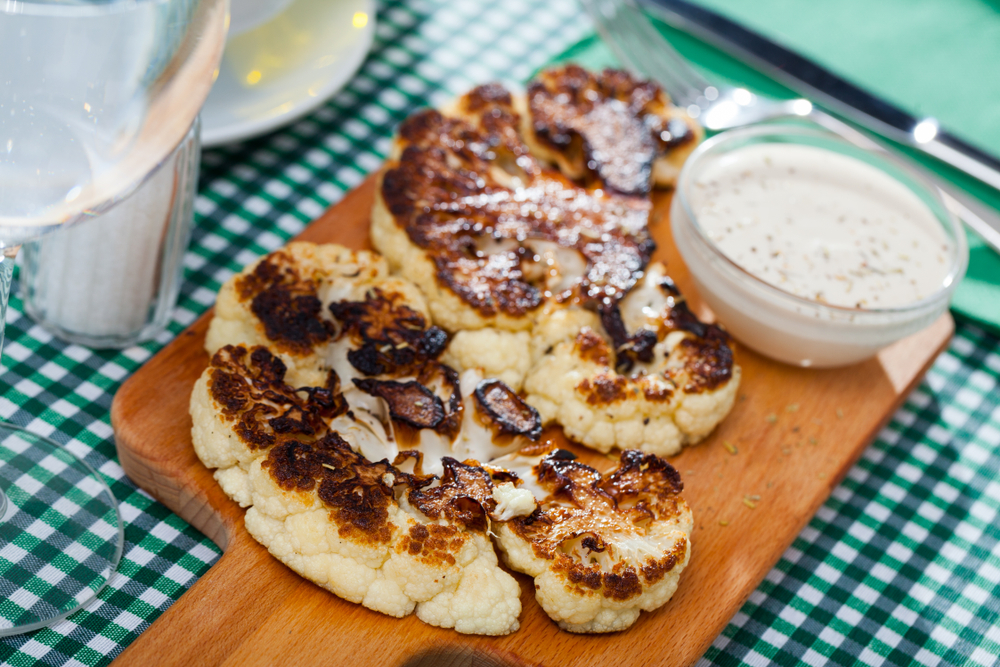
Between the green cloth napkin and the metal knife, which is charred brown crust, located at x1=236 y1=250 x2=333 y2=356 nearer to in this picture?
the green cloth napkin

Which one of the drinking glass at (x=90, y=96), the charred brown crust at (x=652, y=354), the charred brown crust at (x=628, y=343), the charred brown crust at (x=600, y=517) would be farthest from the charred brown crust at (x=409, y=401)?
the drinking glass at (x=90, y=96)

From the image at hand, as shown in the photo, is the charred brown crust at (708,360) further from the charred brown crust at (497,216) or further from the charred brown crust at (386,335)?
the charred brown crust at (386,335)

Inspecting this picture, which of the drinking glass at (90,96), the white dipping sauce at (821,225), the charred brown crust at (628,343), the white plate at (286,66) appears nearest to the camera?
the drinking glass at (90,96)

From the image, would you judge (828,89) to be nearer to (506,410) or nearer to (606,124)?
(606,124)

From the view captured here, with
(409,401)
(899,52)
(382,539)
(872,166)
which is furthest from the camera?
(899,52)

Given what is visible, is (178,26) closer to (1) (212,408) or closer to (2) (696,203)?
(1) (212,408)

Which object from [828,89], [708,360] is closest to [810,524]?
[708,360]
